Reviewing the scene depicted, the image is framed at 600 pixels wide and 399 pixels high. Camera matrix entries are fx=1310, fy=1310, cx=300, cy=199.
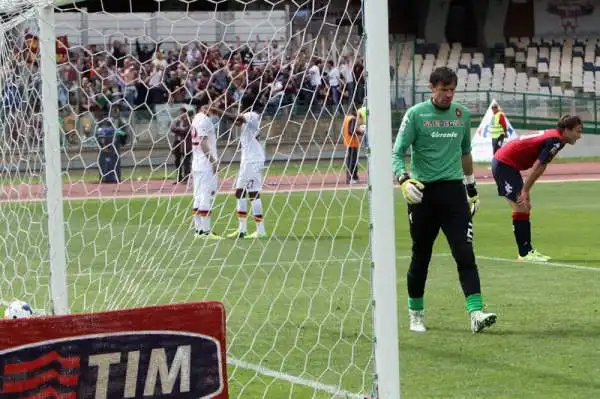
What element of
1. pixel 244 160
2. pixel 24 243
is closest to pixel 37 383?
pixel 24 243

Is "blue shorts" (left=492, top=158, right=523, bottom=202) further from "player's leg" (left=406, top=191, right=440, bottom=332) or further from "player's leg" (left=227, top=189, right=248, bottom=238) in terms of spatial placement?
"player's leg" (left=406, top=191, right=440, bottom=332)

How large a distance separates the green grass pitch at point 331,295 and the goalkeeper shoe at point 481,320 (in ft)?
0.29

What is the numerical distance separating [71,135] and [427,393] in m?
4.41

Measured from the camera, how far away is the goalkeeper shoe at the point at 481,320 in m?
10.0

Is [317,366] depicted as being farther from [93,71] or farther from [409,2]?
[409,2]

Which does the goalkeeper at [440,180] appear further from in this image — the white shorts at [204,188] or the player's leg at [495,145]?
the player's leg at [495,145]

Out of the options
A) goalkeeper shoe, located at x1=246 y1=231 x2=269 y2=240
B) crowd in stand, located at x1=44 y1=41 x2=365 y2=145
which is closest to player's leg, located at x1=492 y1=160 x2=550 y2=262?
goalkeeper shoe, located at x1=246 y1=231 x2=269 y2=240

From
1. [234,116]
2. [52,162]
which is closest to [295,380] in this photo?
[52,162]

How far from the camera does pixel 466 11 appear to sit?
5138 cm

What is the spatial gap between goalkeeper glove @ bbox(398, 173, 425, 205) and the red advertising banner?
12.1ft

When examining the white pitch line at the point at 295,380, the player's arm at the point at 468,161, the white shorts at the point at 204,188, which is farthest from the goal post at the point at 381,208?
the white shorts at the point at 204,188

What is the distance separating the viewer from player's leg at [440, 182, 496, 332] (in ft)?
33.3

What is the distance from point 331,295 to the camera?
12.2 m

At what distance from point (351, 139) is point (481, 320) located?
1.71m
